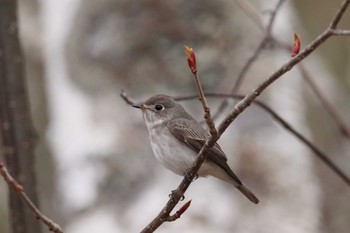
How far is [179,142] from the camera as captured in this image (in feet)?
10.1

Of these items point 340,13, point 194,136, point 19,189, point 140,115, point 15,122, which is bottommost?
point 19,189

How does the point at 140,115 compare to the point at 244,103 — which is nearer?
the point at 244,103

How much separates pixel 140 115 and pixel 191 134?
0.86m

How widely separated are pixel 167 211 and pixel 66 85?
226cm

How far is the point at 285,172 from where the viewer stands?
364 cm

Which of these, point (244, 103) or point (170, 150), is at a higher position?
point (170, 150)

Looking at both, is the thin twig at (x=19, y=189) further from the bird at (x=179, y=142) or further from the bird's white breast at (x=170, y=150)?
the bird's white breast at (x=170, y=150)

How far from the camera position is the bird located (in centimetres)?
292

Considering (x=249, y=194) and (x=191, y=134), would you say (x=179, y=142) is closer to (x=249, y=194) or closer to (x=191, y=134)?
(x=191, y=134)

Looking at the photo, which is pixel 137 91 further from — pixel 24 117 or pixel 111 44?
pixel 24 117

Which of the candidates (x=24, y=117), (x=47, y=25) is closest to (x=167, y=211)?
(x=24, y=117)

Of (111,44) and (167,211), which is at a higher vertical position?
(111,44)

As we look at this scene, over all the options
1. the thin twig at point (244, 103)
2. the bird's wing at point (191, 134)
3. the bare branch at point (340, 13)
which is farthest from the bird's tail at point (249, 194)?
the bare branch at point (340, 13)

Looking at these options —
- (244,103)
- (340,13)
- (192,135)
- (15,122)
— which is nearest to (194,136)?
(192,135)
